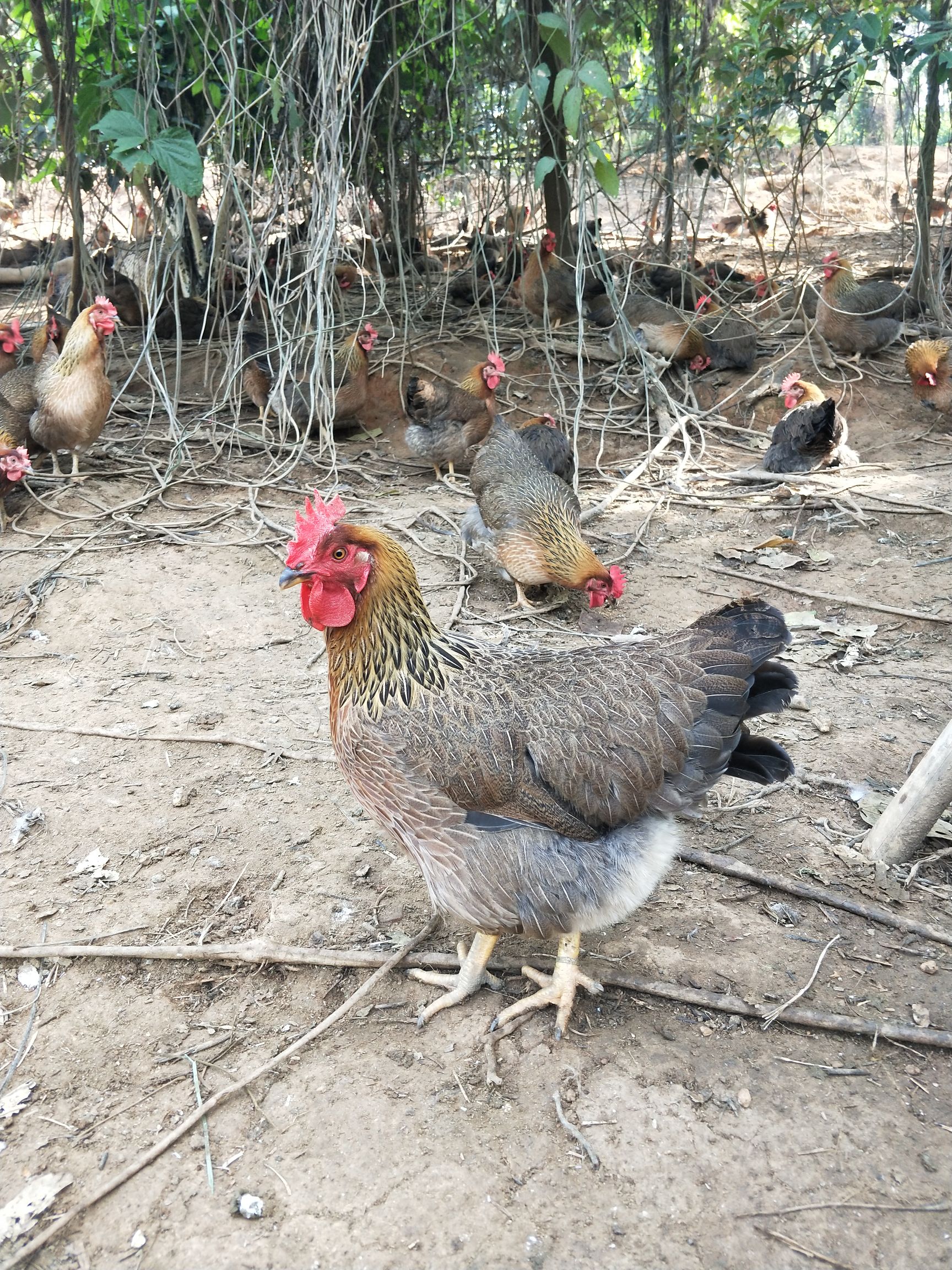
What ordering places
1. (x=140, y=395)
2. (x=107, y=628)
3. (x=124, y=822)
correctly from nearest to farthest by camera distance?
1. (x=124, y=822)
2. (x=107, y=628)
3. (x=140, y=395)

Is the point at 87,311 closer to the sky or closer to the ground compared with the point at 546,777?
closer to the sky

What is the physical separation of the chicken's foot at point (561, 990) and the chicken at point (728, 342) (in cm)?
709

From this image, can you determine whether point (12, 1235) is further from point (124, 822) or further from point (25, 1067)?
point (124, 822)

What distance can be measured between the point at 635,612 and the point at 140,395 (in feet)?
17.2

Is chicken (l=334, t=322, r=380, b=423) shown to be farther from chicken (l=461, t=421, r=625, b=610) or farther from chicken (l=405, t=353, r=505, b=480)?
chicken (l=461, t=421, r=625, b=610)

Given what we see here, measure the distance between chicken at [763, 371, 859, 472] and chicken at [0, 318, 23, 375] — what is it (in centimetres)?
616

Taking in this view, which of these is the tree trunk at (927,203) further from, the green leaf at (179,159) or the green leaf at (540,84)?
the green leaf at (179,159)

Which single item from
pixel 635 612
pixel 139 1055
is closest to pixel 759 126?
pixel 635 612

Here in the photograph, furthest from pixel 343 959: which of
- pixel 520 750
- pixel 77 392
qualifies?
pixel 77 392

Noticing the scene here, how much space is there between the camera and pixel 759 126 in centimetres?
845

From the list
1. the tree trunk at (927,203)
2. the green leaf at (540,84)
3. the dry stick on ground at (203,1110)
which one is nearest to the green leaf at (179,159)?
the green leaf at (540,84)

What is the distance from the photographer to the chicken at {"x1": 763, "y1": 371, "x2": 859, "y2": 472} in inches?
258

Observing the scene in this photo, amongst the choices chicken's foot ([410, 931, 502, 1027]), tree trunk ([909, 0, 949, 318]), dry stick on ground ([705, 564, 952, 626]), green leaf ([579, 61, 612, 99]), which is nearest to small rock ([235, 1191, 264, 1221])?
chicken's foot ([410, 931, 502, 1027])

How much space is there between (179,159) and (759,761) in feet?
15.2
